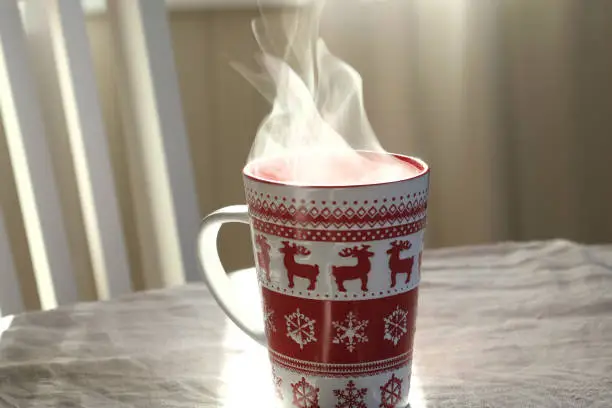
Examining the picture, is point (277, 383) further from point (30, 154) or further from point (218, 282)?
point (30, 154)

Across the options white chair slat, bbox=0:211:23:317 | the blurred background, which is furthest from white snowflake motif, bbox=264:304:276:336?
the blurred background

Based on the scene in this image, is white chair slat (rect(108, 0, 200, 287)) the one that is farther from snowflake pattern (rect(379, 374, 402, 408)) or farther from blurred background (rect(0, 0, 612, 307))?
snowflake pattern (rect(379, 374, 402, 408))

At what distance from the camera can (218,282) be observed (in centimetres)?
51

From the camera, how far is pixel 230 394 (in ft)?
1.64

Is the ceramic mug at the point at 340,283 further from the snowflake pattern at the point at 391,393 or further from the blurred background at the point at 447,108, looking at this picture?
the blurred background at the point at 447,108

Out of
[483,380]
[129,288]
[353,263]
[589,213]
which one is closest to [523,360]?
[483,380]

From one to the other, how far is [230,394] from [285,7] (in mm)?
681

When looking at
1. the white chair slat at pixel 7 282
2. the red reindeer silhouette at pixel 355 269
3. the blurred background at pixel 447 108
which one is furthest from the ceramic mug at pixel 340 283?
the blurred background at pixel 447 108

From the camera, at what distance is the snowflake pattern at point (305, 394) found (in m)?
0.44

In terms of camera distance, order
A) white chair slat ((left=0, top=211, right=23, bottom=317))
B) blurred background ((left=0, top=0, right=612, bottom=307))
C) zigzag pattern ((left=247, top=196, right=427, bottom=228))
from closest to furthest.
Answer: zigzag pattern ((left=247, top=196, right=427, bottom=228)) < white chair slat ((left=0, top=211, right=23, bottom=317)) < blurred background ((left=0, top=0, right=612, bottom=307))

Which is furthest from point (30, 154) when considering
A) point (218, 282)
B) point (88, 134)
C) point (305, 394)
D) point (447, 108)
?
point (447, 108)

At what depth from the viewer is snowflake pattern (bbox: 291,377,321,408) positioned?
0.44 meters

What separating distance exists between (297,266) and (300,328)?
4cm

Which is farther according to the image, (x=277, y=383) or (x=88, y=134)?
(x=88, y=134)
